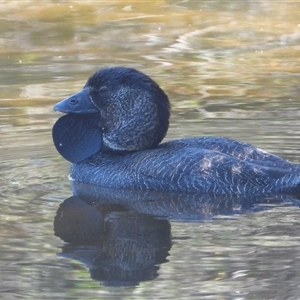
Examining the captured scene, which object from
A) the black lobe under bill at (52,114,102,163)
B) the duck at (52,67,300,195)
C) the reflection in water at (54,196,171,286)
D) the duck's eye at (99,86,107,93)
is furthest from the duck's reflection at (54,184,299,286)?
the duck's eye at (99,86,107,93)

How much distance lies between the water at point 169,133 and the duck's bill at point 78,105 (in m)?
0.67

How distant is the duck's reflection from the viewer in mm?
7094

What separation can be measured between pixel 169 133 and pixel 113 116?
1.80 meters

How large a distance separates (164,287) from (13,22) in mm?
13722

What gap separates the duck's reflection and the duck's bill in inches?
27.2

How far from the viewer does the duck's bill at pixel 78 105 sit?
31.3ft

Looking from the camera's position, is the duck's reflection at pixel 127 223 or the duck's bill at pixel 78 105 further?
the duck's bill at pixel 78 105

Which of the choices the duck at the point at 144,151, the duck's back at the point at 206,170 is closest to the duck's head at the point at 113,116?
the duck at the point at 144,151

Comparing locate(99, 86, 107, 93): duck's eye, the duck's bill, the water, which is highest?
locate(99, 86, 107, 93): duck's eye

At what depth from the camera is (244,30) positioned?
61.1 ft

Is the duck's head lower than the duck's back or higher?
higher

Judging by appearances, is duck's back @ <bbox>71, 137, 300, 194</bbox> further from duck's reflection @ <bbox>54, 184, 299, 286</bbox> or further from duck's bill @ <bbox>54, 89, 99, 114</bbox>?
duck's bill @ <bbox>54, 89, 99, 114</bbox>

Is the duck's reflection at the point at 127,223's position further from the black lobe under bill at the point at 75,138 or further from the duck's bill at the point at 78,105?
the duck's bill at the point at 78,105

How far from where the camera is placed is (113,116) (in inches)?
378
